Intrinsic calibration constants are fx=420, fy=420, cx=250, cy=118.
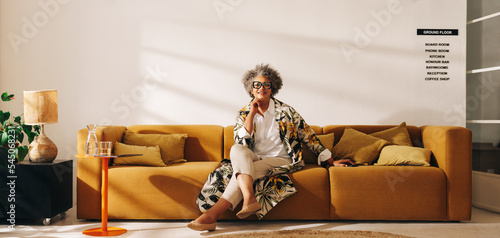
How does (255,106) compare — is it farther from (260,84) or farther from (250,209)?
(250,209)

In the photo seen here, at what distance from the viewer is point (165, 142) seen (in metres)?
3.63

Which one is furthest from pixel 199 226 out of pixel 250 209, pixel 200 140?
pixel 200 140

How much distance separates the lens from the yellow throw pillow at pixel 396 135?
363 cm

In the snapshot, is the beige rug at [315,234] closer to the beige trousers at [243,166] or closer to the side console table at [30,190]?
the beige trousers at [243,166]

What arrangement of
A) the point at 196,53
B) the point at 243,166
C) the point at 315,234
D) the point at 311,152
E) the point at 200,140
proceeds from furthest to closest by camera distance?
the point at 196,53 < the point at 200,140 < the point at 311,152 < the point at 243,166 < the point at 315,234

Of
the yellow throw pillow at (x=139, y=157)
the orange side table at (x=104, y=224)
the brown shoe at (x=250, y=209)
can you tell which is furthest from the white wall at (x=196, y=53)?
the brown shoe at (x=250, y=209)

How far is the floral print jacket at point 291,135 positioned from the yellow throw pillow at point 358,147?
0.24 m

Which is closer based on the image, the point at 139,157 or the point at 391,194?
the point at 391,194

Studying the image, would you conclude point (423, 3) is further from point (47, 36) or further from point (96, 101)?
point (47, 36)

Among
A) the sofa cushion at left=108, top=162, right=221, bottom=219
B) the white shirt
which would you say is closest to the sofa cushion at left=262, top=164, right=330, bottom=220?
the white shirt

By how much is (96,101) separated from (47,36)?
2.69 ft

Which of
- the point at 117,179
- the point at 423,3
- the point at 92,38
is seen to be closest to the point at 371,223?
the point at 117,179

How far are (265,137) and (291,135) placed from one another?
214 millimetres

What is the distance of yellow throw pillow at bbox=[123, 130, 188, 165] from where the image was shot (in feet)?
11.8
